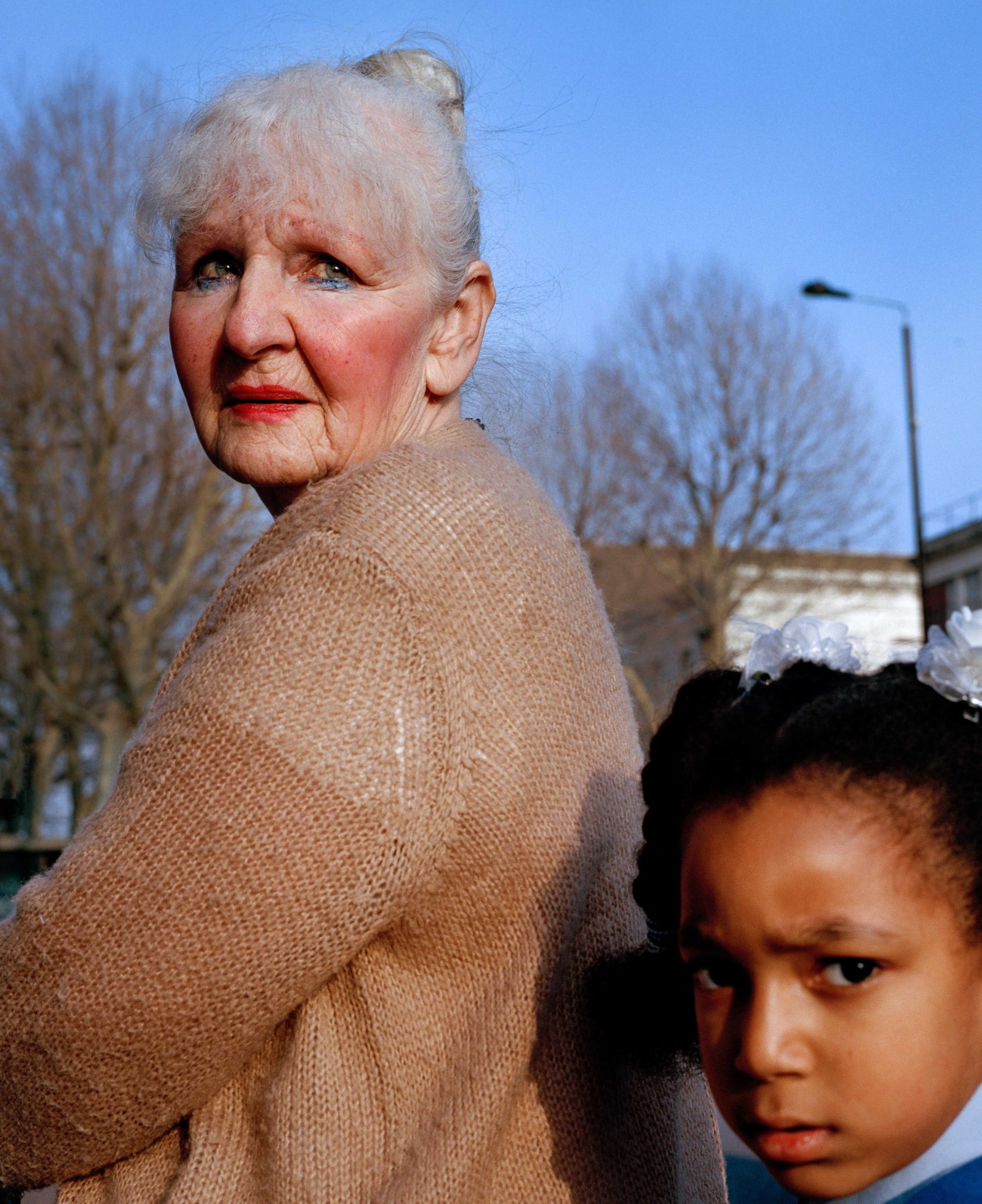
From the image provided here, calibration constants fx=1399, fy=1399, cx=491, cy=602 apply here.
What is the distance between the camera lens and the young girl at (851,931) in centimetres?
134

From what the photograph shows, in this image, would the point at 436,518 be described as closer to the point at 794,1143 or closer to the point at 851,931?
the point at 851,931

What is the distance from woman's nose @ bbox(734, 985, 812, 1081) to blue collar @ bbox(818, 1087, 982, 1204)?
5.4 inches

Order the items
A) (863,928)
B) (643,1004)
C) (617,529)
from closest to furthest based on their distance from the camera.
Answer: (863,928), (643,1004), (617,529)

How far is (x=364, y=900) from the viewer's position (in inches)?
53.6

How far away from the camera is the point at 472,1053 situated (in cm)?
148

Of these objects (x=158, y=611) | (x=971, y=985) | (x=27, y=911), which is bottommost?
(x=971, y=985)

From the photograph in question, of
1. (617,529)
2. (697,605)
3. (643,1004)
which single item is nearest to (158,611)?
(617,529)

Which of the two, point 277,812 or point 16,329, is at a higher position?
point 16,329

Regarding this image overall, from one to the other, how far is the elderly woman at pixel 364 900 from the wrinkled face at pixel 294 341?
19 centimetres

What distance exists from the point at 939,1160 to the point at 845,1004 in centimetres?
18

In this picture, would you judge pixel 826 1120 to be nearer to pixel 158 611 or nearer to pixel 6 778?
pixel 158 611

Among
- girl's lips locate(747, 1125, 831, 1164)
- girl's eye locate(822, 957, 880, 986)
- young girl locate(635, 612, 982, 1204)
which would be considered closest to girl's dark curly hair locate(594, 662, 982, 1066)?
young girl locate(635, 612, 982, 1204)

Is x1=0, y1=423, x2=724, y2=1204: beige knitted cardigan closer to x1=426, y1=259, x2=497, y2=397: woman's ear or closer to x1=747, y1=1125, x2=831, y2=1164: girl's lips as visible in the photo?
x1=747, y1=1125, x2=831, y2=1164: girl's lips

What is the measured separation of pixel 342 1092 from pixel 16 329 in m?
17.5
